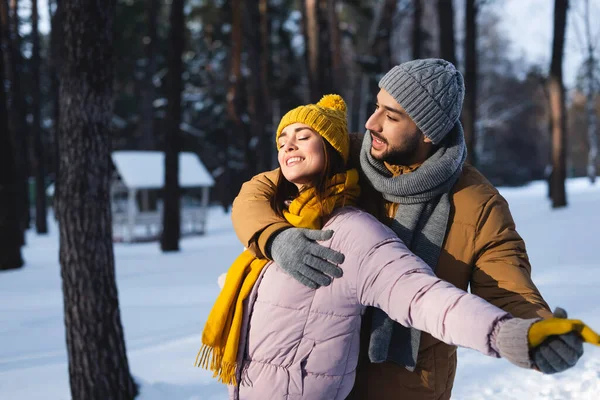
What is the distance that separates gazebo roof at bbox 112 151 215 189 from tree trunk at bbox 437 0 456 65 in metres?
10.1

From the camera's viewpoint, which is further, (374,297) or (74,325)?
(74,325)

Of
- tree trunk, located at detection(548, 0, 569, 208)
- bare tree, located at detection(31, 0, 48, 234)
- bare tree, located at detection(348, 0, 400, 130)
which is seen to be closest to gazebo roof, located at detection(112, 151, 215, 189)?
bare tree, located at detection(31, 0, 48, 234)

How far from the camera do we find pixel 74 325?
3.94m

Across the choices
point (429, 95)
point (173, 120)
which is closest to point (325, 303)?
point (429, 95)

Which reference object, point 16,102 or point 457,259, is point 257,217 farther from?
point 16,102

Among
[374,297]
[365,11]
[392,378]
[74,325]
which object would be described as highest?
[365,11]

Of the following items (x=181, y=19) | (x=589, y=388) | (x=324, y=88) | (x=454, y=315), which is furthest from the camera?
(x=181, y=19)

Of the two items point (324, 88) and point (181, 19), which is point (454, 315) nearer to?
point (324, 88)

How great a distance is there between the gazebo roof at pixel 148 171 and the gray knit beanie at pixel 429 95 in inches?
647

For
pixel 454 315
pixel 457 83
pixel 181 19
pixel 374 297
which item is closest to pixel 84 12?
pixel 457 83

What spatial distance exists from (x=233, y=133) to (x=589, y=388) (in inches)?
1037

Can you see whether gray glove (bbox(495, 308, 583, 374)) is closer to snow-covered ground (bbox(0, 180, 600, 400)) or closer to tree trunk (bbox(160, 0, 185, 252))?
snow-covered ground (bbox(0, 180, 600, 400))

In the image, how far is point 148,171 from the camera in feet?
61.4

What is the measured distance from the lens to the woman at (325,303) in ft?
4.89
